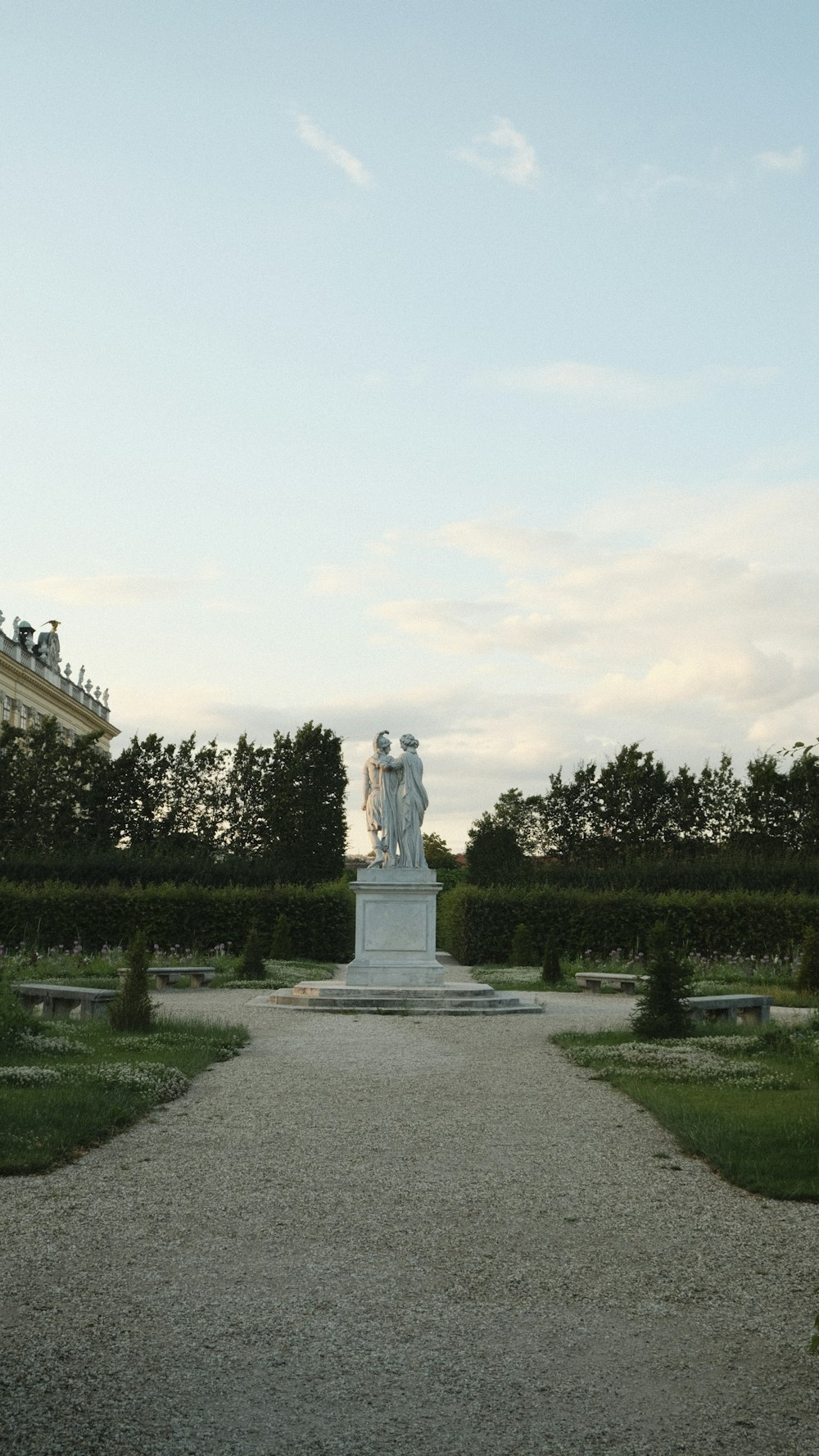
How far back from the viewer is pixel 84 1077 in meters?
9.60

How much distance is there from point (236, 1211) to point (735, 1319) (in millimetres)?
2640

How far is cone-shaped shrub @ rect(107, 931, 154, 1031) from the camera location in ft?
42.7

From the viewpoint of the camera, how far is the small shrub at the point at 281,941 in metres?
28.0

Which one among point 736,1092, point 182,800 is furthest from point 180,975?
point 182,800

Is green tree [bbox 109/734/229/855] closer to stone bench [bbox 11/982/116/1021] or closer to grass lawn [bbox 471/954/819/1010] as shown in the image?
grass lawn [bbox 471/954/819/1010]

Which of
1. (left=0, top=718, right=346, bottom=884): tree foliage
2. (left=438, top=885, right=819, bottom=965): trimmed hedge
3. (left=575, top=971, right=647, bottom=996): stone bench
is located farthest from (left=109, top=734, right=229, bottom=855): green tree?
(left=575, top=971, right=647, bottom=996): stone bench

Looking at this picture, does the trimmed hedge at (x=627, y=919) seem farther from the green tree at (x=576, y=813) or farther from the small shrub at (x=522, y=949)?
the green tree at (x=576, y=813)

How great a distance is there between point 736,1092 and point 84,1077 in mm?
5134

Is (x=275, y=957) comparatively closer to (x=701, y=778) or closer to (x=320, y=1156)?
(x=320, y=1156)

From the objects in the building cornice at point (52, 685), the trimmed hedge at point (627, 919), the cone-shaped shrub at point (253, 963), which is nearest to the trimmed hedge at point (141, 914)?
the trimmed hedge at point (627, 919)

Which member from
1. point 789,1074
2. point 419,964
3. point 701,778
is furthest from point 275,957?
point 701,778

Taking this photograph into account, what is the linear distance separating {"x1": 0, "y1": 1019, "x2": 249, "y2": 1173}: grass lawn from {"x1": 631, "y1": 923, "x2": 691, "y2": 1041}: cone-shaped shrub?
436 centimetres

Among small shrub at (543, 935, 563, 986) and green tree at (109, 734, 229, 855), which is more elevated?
green tree at (109, 734, 229, 855)

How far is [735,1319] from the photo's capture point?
485cm
